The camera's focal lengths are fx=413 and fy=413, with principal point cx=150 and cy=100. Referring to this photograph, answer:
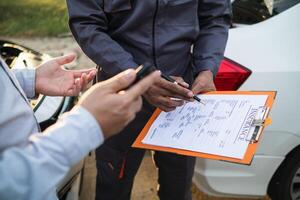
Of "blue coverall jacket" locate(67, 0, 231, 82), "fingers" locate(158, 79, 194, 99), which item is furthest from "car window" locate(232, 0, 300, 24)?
"fingers" locate(158, 79, 194, 99)

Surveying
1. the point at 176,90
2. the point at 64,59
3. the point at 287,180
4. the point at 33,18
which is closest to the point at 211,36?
the point at 176,90

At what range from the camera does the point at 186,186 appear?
2.19 meters

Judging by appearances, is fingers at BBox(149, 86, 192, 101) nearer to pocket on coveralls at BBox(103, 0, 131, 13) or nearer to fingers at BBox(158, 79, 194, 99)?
fingers at BBox(158, 79, 194, 99)

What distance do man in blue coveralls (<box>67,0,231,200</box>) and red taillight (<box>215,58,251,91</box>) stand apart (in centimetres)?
21

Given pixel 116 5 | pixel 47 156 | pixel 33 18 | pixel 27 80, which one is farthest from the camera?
pixel 33 18

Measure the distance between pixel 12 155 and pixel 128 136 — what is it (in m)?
1.03

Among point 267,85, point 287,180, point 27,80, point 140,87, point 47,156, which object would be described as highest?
point 140,87

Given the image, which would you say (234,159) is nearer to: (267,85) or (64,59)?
(64,59)

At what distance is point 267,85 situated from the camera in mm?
2152

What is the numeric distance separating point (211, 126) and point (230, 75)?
659mm

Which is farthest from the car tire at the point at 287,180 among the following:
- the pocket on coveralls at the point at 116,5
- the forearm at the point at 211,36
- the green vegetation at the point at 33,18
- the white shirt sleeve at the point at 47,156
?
the green vegetation at the point at 33,18

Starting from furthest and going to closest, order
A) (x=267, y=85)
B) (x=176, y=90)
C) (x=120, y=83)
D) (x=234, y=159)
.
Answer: (x=267, y=85)
(x=176, y=90)
(x=234, y=159)
(x=120, y=83)

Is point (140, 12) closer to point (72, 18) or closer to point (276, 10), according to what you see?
point (72, 18)

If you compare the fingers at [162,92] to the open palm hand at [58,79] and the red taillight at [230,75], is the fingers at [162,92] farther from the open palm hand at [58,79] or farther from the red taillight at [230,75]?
the red taillight at [230,75]
